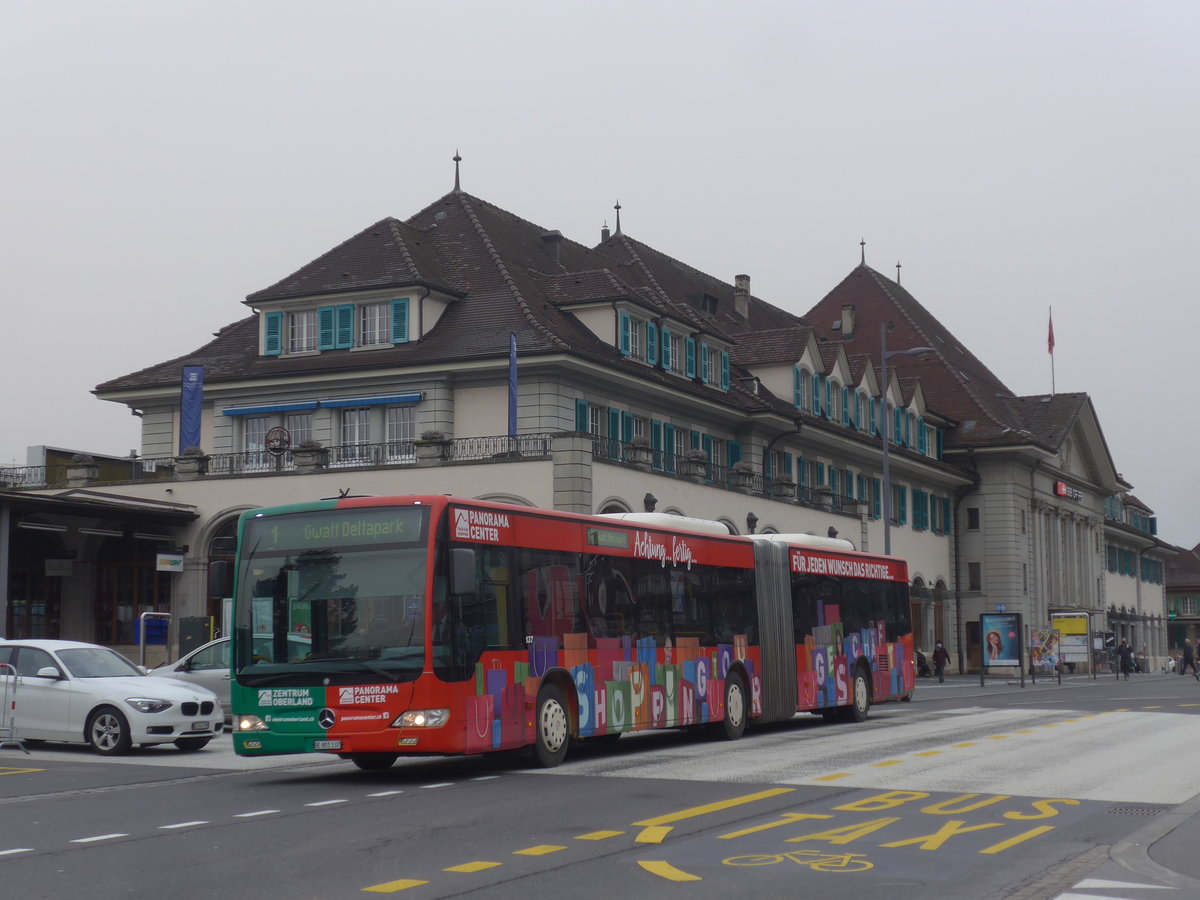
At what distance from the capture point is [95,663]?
2191cm

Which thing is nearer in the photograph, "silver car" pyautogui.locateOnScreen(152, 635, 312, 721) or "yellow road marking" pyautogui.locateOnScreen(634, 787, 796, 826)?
"yellow road marking" pyautogui.locateOnScreen(634, 787, 796, 826)

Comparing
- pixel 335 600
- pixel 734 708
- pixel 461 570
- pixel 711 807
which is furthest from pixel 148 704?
pixel 711 807

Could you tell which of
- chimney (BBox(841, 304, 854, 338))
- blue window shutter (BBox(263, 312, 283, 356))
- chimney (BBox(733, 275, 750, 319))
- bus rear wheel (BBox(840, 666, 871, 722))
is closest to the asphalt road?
bus rear wheel (BBox(840, 666, 871, 722))

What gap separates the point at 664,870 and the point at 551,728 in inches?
336

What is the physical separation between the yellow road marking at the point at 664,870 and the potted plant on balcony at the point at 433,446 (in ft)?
91.3

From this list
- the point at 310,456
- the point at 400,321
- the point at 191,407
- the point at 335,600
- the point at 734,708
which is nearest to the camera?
the point at 335,600

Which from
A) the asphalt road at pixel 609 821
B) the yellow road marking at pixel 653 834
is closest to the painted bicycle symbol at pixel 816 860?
the asphalt road at pixel 609 821

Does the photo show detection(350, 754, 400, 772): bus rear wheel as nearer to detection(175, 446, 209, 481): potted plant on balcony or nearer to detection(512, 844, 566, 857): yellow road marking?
detection(512, 844, 566, 857): yellow road marking

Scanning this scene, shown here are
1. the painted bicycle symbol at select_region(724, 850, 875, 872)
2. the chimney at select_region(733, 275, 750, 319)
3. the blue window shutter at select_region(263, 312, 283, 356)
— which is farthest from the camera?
the chimney at select_region(733, 275, 750, 319)

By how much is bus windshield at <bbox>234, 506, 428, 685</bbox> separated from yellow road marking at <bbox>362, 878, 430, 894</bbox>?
265 inches

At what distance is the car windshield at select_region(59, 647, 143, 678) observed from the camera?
21.6 meters

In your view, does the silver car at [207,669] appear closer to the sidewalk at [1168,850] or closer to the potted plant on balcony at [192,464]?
the potted plant on balcony at [192,464]

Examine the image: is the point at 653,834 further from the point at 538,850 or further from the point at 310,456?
the point at 310,456

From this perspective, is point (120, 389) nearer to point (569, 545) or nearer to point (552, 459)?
point (552, 459)
